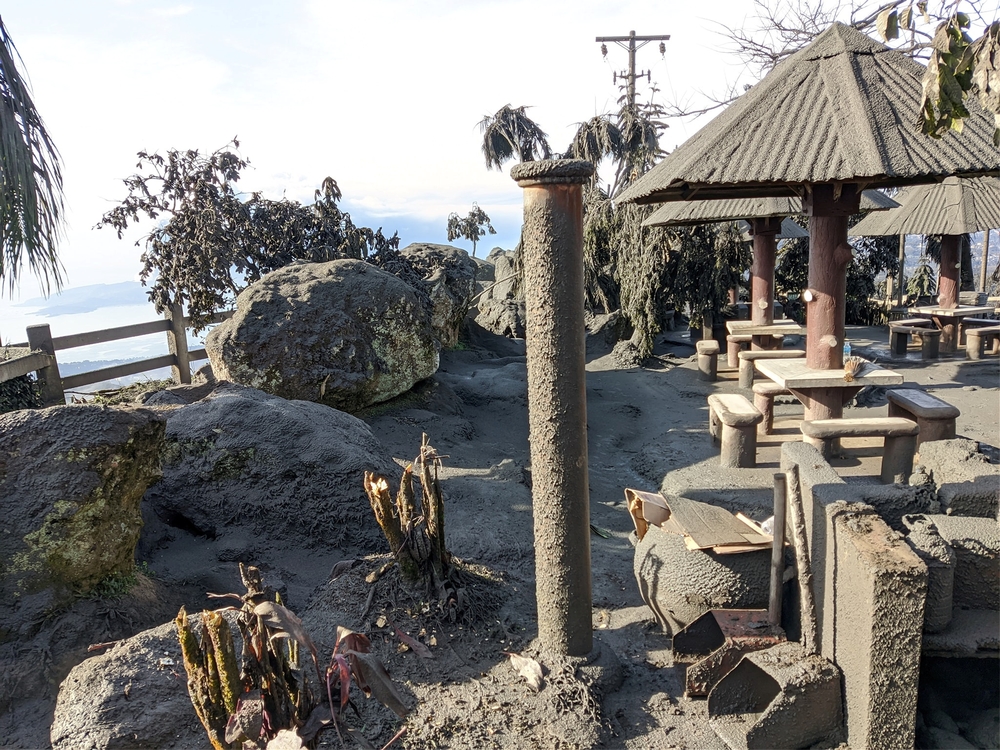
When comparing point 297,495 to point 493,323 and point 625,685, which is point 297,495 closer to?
point 625,685

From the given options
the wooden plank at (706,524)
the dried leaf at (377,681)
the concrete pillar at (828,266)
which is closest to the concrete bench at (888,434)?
the concrete pillar at (828,266)

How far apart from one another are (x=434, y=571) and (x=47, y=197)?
5.16m

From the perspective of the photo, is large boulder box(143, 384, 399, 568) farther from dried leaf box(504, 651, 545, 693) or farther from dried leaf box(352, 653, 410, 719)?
dried leaf box(352, 653, 410, 719)

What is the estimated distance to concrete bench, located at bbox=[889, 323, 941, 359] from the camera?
37.3 ft

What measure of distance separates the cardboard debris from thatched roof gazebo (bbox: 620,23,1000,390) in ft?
7.77

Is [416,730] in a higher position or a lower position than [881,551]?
lower

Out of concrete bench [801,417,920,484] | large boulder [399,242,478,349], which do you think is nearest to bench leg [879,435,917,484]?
concrete bench [801,417,920,484]

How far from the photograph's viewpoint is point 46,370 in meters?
8.04

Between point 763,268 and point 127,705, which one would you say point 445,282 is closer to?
point 763,268

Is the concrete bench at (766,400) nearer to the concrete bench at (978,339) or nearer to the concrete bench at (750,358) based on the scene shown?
the concrete bench at (750,358)

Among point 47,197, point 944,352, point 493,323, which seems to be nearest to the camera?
point 47,197

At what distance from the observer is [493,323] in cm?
1648

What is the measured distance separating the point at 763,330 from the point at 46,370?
31.7ft

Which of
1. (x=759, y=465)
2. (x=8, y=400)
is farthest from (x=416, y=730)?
(x=8, y=400)
